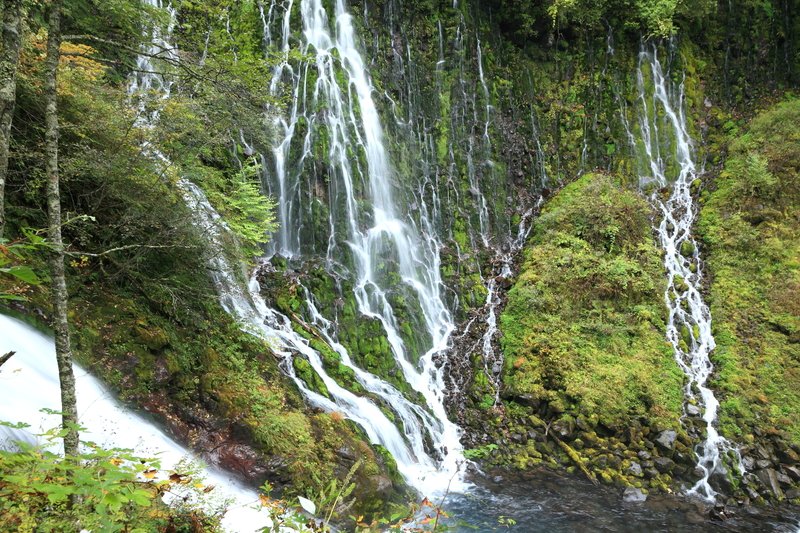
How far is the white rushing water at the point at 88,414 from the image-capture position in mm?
4066

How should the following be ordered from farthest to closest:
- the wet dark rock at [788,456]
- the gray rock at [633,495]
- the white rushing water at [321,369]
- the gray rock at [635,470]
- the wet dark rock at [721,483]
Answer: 1. the wet dark rock at [788,456]
2. the gray rock at [635,470]
3. the wet dark rock at [721,483]
4. the gray rock at [633,495]
5. the white rushing water at [321,369]

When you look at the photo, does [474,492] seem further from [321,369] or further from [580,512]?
[321,369]

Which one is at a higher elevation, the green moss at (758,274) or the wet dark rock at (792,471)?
the green moss at (758,274)

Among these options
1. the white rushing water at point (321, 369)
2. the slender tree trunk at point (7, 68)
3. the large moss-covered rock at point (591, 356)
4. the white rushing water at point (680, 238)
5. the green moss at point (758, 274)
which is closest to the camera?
the slender tree trunk at point (7, 68)

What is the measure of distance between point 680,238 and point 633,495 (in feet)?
28.2

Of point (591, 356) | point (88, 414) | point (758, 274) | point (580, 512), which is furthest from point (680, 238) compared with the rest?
point (88, 414)

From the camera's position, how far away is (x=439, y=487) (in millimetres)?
8539

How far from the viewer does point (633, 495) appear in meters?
8.61

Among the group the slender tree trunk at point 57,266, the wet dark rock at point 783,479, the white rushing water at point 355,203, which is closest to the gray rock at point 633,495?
the wet dark rock at point 783,479

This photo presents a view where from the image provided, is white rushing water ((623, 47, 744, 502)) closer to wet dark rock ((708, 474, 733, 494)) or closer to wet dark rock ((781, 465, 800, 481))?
wet dark rock ((708, 474, 733, 494))

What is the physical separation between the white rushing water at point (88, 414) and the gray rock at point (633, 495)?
6.82 meters

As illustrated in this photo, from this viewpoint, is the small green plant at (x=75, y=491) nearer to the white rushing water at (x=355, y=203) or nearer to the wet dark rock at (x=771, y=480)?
the white rushing water at (x=355, y=203)

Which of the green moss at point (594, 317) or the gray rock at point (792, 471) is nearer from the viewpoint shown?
the gray rock at point (792, 471)

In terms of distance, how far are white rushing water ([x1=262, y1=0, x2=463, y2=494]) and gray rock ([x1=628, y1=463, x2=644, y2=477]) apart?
339cm
